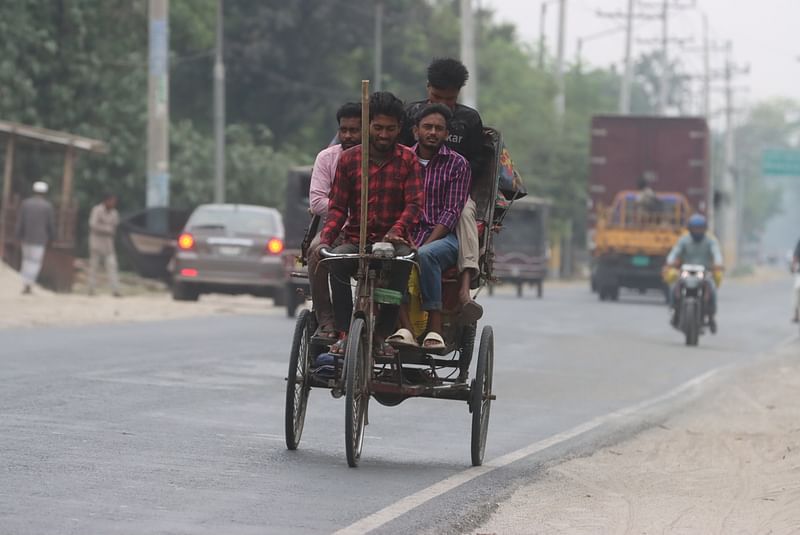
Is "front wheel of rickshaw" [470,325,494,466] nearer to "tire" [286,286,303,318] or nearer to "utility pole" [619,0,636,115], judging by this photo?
"tire" [286,286,303,318]

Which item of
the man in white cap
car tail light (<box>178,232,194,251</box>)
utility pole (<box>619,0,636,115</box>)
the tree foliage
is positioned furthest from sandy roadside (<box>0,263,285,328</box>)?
utility pole (<box>619,0,636,115</box>)

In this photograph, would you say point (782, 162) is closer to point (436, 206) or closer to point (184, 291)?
point (184, 291)

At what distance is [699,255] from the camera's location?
23.9 m

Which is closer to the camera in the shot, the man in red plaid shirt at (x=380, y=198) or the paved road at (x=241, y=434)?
the paved road at (x=241, y=434)

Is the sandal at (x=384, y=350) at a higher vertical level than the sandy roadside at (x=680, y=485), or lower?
higher

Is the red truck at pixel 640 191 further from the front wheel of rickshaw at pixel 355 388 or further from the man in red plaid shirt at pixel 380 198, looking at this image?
the front wheel of rickshaw at pixel 355 388

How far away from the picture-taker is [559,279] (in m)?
67.8

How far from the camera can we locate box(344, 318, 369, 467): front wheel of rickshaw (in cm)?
859

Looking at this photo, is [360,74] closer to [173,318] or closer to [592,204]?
[592,204]

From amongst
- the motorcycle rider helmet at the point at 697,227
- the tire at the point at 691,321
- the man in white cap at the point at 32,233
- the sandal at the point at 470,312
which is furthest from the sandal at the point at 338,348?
the man in white cap at the point at 32,233

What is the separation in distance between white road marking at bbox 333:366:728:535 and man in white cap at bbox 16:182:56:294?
635 inches

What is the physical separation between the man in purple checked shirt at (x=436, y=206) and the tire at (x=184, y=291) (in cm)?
1872

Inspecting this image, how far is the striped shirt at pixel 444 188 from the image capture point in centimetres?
936

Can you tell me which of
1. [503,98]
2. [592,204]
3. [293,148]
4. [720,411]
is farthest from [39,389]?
[503,98]
